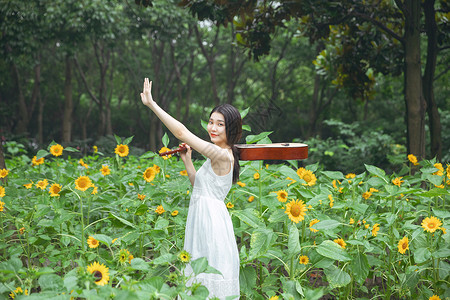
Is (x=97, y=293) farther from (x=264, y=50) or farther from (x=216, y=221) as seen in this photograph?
(x=264, y=50)

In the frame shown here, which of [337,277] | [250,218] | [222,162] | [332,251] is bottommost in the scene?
[337,277]

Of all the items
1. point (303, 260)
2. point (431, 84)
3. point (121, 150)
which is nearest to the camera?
point (303, 260)

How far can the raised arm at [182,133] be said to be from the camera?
195 cm

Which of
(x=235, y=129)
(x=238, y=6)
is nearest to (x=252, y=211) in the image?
(x=235, y=129)

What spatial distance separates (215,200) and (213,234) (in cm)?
17

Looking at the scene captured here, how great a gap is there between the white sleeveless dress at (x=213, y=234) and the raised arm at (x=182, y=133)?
0.12 meters

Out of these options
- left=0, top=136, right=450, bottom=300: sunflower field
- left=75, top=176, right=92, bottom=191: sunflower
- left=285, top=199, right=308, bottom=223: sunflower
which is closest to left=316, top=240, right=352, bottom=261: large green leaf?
left=0, top=136, right=450, bottom=300: sunflower field

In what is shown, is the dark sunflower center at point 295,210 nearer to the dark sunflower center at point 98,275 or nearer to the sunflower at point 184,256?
the sunflower at point 184,256

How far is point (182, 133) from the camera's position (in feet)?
6.50

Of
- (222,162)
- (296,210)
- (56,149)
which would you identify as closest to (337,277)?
(296,210)

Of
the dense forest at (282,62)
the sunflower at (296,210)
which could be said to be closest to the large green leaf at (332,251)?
the sunflower at (296,210)

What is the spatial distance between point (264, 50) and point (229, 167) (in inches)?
135

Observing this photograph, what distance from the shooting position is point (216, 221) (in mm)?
2053

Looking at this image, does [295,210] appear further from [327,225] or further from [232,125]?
[232,125]
